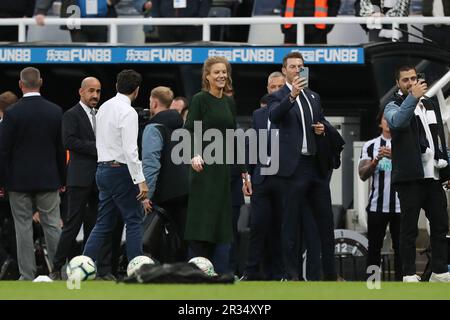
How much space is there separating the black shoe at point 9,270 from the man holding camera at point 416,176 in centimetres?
483

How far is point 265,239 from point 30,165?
2384 millimetres

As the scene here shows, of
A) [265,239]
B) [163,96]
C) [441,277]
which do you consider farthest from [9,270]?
[441,277]

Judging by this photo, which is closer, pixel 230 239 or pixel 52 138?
pixel 230 239

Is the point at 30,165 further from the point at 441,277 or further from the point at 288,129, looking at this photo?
the point at 441,277

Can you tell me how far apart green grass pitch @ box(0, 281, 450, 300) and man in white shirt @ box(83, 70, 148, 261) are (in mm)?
1316

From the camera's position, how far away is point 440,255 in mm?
12906

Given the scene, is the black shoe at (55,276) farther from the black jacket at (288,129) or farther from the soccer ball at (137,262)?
the black jacket at (288,129)

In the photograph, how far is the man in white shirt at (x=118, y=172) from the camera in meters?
12.6

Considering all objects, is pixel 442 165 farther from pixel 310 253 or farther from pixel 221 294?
pixel 221 294

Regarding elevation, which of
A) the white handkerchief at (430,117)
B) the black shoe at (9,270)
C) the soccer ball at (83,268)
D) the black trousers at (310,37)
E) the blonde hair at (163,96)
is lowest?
the black shoe at (9,270)

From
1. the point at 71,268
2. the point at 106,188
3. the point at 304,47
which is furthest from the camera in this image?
the point at 304,47

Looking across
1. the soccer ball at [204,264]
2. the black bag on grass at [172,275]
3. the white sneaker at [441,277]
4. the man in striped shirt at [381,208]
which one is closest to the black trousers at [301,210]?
the white sneaker at [441,277]

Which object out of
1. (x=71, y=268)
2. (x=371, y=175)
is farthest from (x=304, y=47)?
(x=71, y=268)
